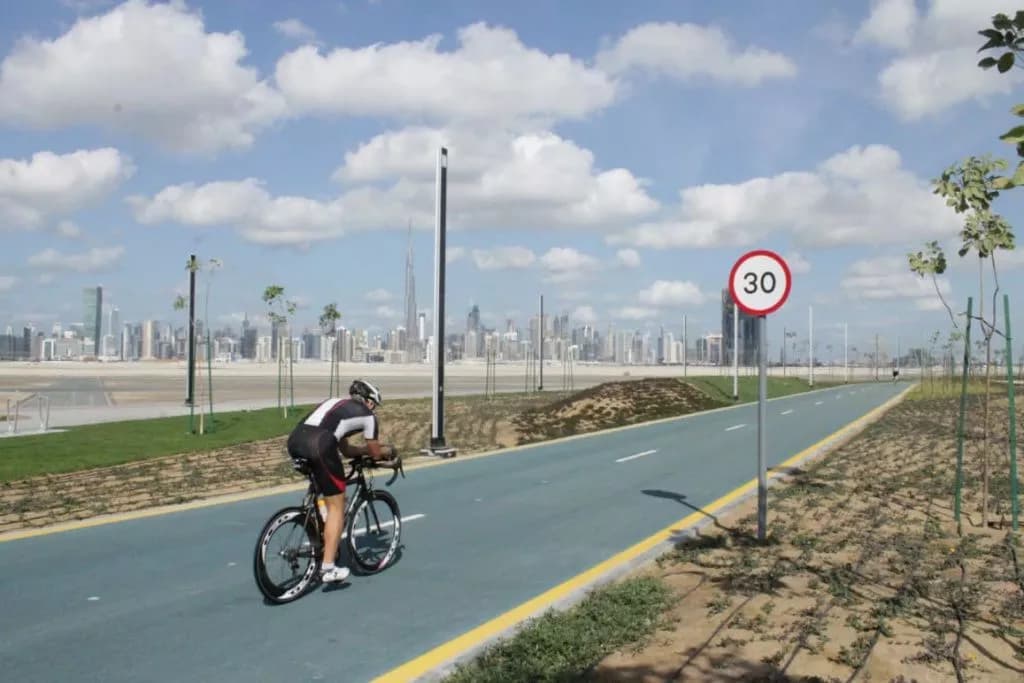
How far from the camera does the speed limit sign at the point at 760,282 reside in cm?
821

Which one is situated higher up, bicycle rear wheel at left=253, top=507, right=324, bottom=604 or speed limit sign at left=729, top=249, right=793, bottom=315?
speed limit sign at left=729, top=249, right=793, bottom=315

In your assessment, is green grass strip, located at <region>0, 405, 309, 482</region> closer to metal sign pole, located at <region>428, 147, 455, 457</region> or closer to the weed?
metal sign pole, located at <region>428, 147, 455, 457</region>

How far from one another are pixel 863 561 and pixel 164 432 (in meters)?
18.3

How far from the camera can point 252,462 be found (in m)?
15.5

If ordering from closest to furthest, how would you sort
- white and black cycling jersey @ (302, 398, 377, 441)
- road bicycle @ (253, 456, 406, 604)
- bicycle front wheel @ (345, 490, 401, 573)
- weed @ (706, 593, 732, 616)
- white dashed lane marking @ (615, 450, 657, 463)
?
weed @ (706, 593, 732, 616) → road bicycle @ (253, 456, 406, 604) → white and black cycling jersey @ (302, 398, 377, 441) → bicycle front wheel @ (345, 490, 401, 573) → white dashed lane marking @ (615, 450, 657, 463)

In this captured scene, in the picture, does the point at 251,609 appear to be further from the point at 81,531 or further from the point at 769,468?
the point at 769,468

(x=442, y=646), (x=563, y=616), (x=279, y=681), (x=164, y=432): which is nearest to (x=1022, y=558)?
(x=563, y=616)

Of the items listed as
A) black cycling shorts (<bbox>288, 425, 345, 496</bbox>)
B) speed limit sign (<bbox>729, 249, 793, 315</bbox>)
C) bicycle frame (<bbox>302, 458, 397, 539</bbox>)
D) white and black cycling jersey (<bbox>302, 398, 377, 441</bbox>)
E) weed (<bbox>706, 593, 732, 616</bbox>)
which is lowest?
weed (<bbox>706, 593, 732, 616</bbox>)

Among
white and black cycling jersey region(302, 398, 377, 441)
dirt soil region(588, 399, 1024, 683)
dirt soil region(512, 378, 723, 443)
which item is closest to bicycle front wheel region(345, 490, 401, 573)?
white and black cycling jersey region(302, 398, 377, 441)

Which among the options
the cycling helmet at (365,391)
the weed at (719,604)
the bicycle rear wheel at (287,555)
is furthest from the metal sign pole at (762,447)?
the bicycle rear wheel at (287,555)

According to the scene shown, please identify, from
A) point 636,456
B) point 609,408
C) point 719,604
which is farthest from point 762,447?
point 609,408

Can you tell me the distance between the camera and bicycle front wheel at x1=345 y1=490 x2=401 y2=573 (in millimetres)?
7082

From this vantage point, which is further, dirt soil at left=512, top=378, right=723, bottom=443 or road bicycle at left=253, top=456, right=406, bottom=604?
dirt soil at left=512, top=378, right=723, bottom=443

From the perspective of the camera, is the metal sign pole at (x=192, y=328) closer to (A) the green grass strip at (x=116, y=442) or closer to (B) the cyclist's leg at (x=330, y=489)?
(A) the green grass strip at (x=116, y=442)
